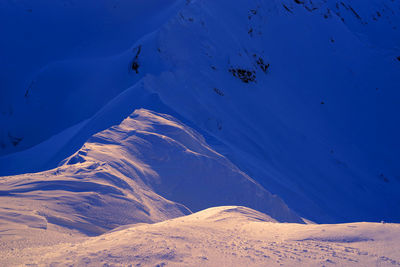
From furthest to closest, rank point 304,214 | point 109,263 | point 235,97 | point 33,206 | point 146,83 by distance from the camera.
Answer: point 235,97 < point 146,83 < point 304,214 < point 33,206 < point 109,263

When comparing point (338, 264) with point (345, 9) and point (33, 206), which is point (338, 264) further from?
point (345, 9)

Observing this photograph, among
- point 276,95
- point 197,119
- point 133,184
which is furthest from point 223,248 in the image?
point 276,95

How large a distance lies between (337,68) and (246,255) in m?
9.84

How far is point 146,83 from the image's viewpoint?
8.16 meters

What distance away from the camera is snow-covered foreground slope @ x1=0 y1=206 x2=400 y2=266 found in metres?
2.45

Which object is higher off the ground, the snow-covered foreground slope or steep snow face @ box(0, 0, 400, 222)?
steep snow face @ box(0, 0, 400, 222)

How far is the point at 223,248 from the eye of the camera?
269 cm

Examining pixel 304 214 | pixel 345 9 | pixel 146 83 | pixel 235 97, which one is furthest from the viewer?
pixel 345 9

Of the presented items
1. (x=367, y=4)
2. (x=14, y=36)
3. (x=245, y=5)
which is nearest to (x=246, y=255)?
(x=245, y=5)

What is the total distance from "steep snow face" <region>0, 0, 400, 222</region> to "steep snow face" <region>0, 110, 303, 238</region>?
0.66m

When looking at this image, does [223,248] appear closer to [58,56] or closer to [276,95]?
[276,95]

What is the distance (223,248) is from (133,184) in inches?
95.7

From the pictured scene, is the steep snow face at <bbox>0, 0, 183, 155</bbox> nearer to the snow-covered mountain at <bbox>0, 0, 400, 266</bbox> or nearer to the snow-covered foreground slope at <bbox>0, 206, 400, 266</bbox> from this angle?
the snow-covered mountain at <bbox>0, 0, 400, 266</bbox>

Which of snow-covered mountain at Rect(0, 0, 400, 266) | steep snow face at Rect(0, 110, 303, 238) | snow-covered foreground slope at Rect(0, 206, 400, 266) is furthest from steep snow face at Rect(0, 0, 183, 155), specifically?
snow-covered foreground slope at Rect(0, 206, 400, 266)
